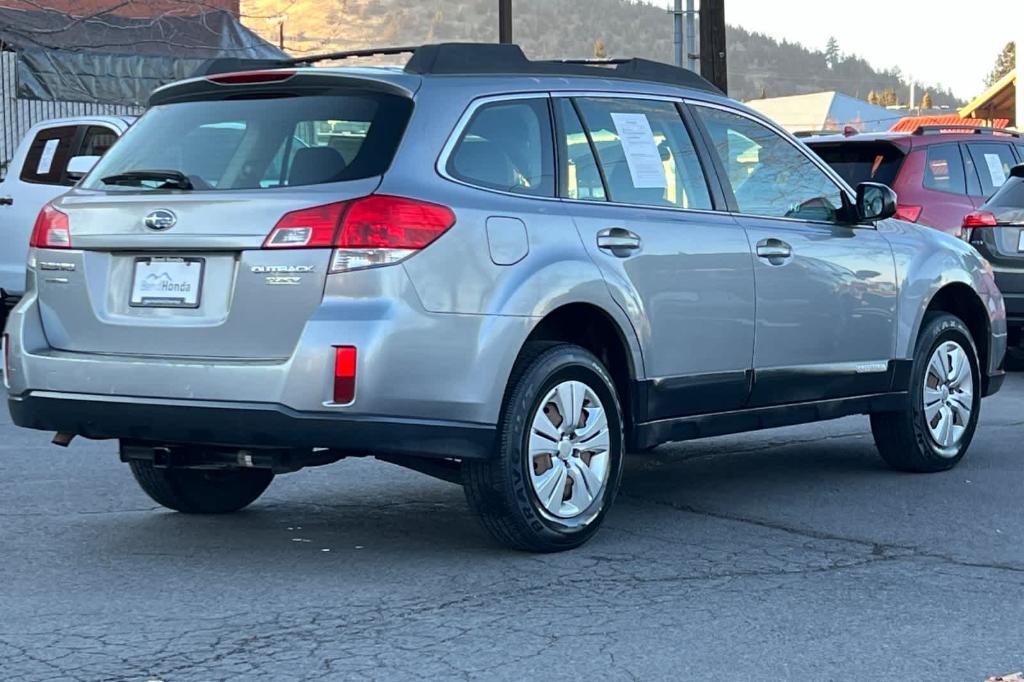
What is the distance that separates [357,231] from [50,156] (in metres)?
9.69

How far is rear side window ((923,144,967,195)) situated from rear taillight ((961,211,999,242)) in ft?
3.83

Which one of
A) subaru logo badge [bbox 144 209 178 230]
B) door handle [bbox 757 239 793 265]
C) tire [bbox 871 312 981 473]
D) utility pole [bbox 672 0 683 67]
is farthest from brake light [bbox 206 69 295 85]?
utility pole [bbox 672 0 683 67]

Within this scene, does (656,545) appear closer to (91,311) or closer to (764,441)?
(91,311)

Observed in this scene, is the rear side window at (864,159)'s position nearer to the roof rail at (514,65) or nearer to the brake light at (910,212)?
the brake light at (910,212)

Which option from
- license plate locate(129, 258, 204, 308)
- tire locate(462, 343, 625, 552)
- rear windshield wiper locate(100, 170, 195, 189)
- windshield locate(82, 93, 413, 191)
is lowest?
tire locate(462, 343, 625, 552)

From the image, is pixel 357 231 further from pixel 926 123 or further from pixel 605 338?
pixel 926 123

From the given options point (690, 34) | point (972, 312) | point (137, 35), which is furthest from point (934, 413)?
point (137, 35)

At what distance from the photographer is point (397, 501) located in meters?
7.47

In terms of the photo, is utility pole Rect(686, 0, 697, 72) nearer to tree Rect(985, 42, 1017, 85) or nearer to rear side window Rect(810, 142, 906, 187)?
rear side window Rect(810, 142, 906, 187)

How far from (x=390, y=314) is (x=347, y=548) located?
3.73ft

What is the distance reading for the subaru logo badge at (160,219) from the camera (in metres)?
5.93

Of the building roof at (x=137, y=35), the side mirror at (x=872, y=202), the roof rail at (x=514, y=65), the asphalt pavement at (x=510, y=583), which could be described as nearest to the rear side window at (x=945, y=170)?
the asphalt pavement at (x=510, y=583)

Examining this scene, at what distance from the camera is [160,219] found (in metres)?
5.95

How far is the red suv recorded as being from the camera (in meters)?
14.1
